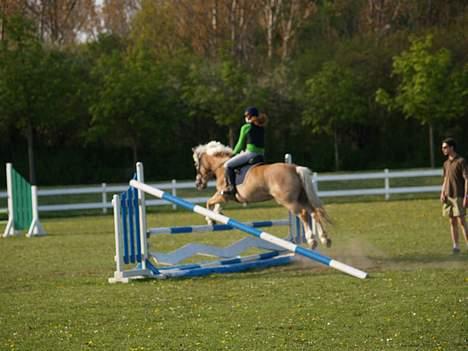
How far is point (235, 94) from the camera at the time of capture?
42219 mm

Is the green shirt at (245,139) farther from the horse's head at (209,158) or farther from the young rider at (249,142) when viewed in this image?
the horse's head at (209,158)

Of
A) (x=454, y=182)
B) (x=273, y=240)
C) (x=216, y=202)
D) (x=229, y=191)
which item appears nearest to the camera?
(x=273, y=240)

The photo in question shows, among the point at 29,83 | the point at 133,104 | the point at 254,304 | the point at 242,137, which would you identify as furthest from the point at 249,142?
the point at 133,104

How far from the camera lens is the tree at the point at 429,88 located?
39406mm

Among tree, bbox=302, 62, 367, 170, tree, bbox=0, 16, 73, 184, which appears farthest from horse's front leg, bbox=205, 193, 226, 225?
tree, bbox=302, 62, 367, 170

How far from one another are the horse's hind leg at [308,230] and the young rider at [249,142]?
1294mm

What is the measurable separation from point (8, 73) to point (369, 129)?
1872cm

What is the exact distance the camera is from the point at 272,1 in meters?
54.6

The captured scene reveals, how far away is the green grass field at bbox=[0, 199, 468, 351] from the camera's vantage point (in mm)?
8547

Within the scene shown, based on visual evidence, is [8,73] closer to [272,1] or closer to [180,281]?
[272,1]

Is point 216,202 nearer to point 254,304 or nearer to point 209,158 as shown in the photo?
point 209,158

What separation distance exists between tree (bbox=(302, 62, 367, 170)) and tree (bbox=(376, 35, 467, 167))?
5.52ft

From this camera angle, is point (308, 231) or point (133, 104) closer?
point (308, 231)

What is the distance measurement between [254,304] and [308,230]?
378 cm
